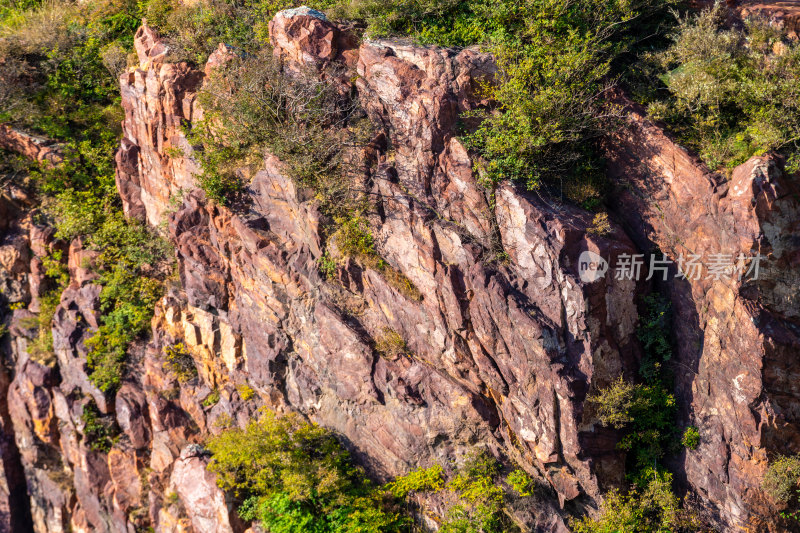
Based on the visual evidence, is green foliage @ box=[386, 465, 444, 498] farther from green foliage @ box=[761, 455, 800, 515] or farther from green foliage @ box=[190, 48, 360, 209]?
green foliage @ box=[761, 455, 800, 515]

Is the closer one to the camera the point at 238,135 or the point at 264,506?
the point at 264,506

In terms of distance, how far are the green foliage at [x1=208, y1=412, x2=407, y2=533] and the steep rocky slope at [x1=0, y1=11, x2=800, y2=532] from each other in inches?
19.2

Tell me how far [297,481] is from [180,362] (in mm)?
4889

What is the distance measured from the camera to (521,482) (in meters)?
10.4

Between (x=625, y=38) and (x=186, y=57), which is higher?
(x=186, y=57)

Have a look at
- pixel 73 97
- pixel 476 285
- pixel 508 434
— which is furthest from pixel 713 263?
pixel 73 97

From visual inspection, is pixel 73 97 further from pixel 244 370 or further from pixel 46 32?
pixel 244 370

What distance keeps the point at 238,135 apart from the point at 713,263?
10262mm

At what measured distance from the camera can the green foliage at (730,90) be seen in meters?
9.63

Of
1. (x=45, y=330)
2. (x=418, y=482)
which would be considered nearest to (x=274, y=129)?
(x=418, y=482)

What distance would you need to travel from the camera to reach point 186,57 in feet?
44.7

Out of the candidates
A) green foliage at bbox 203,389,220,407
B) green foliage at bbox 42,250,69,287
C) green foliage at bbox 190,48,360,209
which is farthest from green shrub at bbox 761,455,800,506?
green foliage at bbox 42,250,69,287

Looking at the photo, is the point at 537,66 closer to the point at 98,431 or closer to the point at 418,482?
the point at 418,482

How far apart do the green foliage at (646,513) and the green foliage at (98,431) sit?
11722 mm
